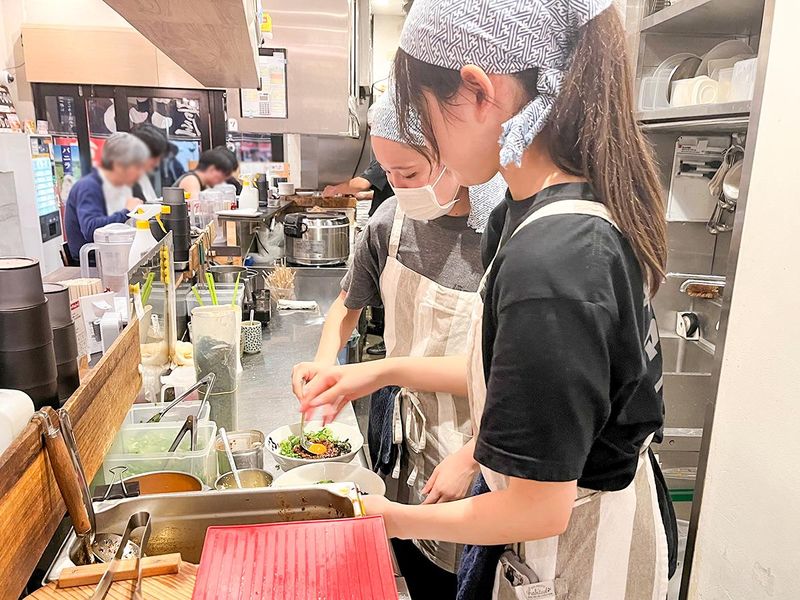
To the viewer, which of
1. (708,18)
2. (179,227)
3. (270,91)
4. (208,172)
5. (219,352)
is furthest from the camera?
(270,91)

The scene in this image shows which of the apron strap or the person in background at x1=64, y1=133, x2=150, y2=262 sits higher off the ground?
the person in background at x1=64, y1=133, x2=150, y2=262

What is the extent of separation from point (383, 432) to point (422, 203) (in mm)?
633

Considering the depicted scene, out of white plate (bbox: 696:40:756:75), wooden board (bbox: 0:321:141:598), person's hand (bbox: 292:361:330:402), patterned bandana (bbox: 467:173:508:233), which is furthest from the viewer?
white plate (bbox: 696:40:756:75)

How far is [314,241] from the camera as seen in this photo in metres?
3.61

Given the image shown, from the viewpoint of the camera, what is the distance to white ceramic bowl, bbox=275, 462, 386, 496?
4.10ft

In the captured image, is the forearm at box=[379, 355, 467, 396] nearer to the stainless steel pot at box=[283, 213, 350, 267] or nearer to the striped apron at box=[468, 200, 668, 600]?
the striped apron at box=[468, 200, 668, 600]

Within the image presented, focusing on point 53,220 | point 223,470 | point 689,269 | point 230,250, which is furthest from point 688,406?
point 53,220

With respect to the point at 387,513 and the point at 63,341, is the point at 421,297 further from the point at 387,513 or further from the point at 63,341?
the point at 63,341

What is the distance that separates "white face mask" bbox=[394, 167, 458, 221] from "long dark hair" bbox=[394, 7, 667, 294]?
604mm

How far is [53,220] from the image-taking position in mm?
5711

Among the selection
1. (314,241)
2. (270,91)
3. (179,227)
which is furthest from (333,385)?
(314,241)

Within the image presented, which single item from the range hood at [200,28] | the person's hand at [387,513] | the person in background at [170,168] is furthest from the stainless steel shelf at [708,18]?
the person in background at [170,168]

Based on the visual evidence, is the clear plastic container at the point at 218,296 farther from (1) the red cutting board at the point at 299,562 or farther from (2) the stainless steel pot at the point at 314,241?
(1) the red cutting board at the point at 299,562

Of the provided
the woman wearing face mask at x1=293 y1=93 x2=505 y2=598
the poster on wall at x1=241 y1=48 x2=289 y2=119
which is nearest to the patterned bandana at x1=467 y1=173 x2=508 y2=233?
the woman wearing face mask at x1=293 y1=93 x2=505 y2=598
